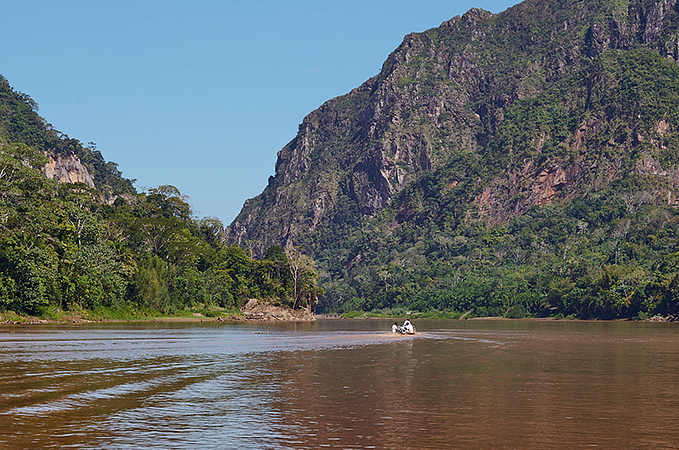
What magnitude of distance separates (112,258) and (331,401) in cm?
6981

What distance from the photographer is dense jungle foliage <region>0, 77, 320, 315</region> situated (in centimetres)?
6444

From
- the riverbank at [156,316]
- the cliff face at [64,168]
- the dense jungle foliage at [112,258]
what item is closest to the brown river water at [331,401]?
the dense jungle foliage at [112,258]

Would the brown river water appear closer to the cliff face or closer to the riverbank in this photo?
the riverbank

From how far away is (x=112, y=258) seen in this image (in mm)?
85562

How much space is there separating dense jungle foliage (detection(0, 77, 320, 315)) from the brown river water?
30453mm

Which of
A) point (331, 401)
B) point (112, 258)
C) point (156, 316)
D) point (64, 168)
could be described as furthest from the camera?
point (64, 168)

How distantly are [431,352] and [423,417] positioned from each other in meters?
23.9

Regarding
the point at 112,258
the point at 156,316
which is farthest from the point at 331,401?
the point at 156,316

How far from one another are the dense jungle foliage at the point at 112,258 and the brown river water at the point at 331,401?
1199 inches

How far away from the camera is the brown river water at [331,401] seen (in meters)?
15.9

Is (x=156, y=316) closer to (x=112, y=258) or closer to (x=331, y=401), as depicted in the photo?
(x=112, y=258)

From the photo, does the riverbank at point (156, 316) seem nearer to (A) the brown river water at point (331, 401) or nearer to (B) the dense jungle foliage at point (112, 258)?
(B) the dense jungle foliage at point (112, 258)

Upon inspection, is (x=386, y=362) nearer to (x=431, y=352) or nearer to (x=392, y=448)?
(x=431, y=352)

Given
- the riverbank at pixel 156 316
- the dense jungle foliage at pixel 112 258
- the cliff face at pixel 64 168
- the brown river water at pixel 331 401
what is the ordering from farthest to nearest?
the cliff face at pixel 64 168
the riverbank at pixel 156 316
the dense jungle foliage at pixel 112 258
the brown river water at pixel 331 401
